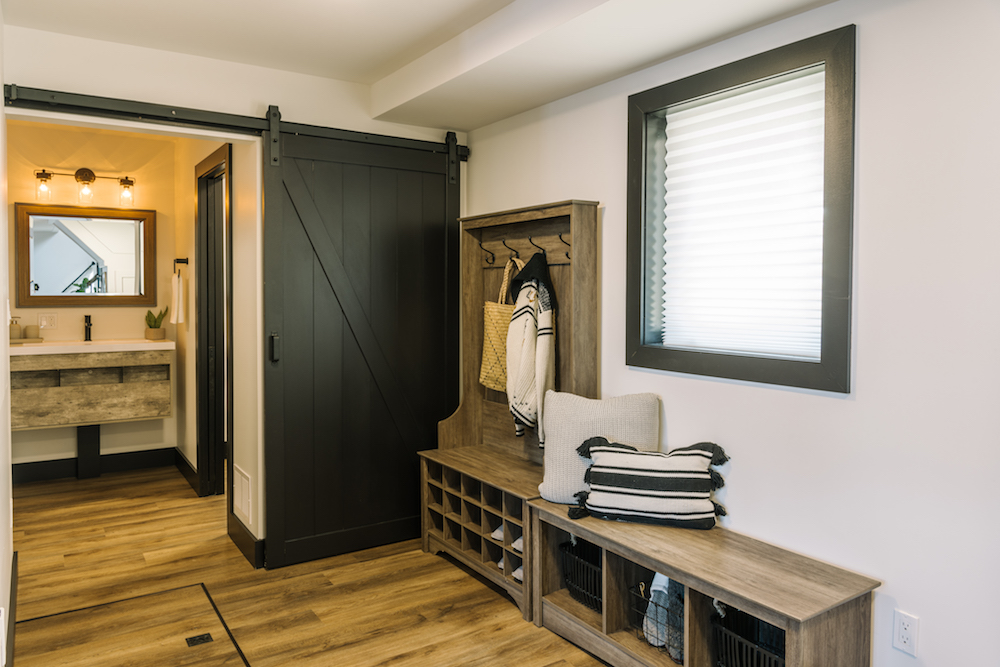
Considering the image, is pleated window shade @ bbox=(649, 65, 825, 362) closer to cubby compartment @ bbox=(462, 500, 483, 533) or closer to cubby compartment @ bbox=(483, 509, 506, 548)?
cubby compartment @ bbox=(483, 509, 506, 548)

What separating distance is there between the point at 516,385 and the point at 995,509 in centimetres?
185

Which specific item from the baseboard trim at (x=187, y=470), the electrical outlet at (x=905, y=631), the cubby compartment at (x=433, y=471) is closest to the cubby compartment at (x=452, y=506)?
the cubby compartment at (x=433, y=471)

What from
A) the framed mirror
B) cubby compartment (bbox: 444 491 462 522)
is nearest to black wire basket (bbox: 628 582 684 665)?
cubby compartment (bbox: 444 491 462 522)

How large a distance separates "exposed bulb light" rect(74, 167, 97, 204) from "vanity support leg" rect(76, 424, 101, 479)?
1.68m

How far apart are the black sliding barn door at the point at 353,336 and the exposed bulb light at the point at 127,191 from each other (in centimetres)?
253

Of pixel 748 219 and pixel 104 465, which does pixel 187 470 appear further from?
pixel 748 219

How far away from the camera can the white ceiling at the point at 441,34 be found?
236 centimetres

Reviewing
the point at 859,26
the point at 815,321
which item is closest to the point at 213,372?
the point at 815,321

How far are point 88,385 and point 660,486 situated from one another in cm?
421

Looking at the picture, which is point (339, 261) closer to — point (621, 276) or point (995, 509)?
point (621, 276)

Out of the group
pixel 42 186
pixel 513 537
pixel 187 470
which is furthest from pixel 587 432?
pixel 42 186

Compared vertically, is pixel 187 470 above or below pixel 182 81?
below

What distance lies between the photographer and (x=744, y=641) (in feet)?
6.95

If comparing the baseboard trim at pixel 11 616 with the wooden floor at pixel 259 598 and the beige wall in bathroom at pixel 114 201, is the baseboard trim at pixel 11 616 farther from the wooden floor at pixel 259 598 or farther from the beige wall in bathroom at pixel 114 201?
the beige wall in bathroom at pixel 114 201
